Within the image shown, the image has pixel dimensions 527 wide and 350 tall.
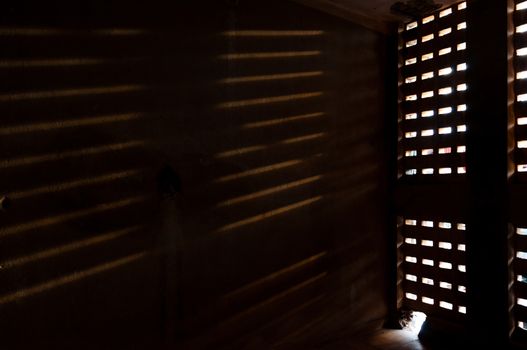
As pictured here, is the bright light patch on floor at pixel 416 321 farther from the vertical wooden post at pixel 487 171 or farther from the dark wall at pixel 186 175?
the vertical wooden post at pixel 487 171

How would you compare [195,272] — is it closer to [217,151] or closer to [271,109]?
[217,151]

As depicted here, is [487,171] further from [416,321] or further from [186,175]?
[186,175]

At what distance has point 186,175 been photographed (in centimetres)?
279

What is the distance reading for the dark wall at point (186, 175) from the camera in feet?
7.36

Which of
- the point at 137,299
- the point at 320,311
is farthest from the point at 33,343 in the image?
the point at 320,311

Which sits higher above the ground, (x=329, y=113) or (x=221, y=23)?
(x=221, y=23)

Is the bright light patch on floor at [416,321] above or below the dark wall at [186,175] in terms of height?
below

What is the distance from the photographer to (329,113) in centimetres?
370

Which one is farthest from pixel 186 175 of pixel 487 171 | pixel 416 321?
pixel 416 321

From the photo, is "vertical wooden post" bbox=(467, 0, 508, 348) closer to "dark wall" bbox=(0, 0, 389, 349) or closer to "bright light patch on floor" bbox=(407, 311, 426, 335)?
"bright light patch on floor" bbox=(407, 311, 426, 335)

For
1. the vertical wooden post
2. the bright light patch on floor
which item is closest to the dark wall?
the bright light patch on floor

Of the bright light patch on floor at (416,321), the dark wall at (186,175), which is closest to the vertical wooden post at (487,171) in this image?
the bright light patch on floor at (416,321)

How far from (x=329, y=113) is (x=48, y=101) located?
238 cm

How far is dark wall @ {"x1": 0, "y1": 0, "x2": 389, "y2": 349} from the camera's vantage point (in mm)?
2242
